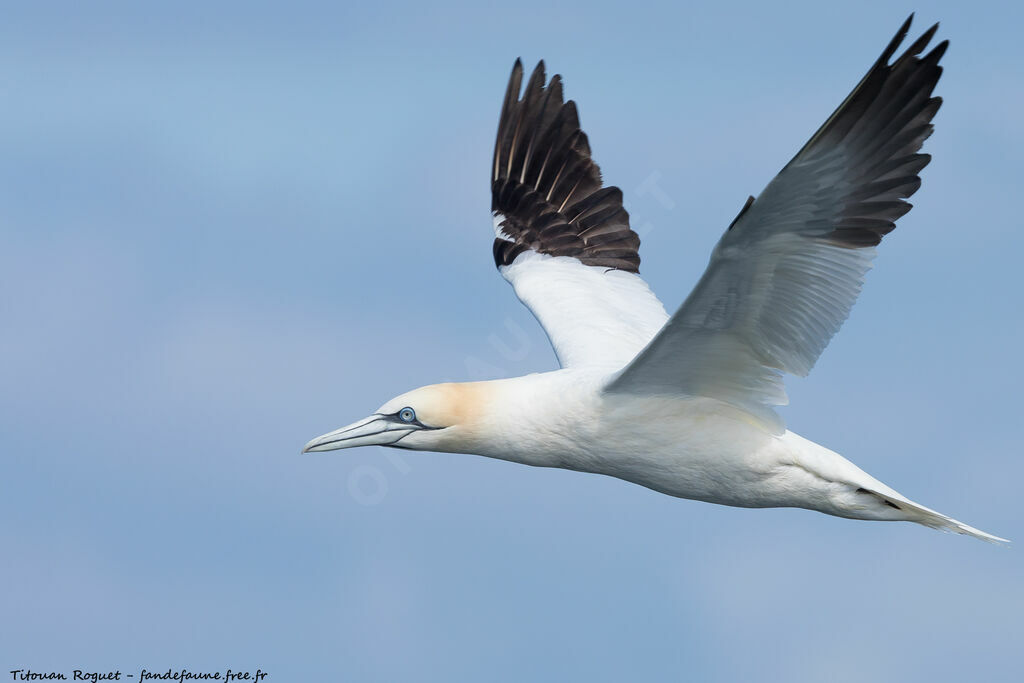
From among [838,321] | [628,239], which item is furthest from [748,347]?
[628,239]

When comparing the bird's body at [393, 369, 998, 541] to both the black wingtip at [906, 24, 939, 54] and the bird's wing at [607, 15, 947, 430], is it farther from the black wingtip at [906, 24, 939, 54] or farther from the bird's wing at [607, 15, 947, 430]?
the black wingtip at [906, 24, 939, 54]

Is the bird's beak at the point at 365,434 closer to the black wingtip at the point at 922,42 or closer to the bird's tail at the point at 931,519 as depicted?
the bird's tail at the point at 931,519

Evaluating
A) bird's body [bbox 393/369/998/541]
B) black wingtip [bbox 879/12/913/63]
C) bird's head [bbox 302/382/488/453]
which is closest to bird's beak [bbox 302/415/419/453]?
bird's head [bbox 302/382/488/453]

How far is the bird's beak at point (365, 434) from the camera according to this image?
10.3 m

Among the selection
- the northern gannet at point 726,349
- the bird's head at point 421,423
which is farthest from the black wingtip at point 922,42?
the bird's head at point 421,423

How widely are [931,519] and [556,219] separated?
4.76 meters

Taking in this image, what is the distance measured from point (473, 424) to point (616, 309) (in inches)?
101

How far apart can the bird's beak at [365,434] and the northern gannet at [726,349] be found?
13 millimetres

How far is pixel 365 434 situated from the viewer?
405 inches

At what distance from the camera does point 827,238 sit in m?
8.59

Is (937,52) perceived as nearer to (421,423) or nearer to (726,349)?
(726,349)

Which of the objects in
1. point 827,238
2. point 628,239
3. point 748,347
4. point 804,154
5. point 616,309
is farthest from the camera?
point 628,239

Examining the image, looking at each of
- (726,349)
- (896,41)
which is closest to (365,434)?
(726,349)

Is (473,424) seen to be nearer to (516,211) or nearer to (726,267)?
(726,267)
